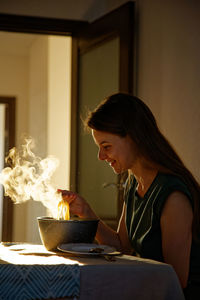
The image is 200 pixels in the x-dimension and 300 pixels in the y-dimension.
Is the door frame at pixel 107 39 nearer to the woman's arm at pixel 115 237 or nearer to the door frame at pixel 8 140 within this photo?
the woman's arm at pixel 115 237

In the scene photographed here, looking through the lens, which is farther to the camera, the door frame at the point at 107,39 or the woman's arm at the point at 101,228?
the door frame at the point at 107,39

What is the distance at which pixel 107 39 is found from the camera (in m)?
3.54

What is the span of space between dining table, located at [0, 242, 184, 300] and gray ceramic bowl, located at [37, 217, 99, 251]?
167mm

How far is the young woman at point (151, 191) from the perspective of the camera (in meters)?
1.65

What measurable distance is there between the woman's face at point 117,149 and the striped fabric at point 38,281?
0.57 meters

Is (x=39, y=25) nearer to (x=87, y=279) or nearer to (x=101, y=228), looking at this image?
(x=101, y=228)

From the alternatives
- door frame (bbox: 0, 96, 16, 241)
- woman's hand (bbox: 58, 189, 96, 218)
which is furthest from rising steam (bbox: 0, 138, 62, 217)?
door frame (bbox: 0, 96, 16, 241)

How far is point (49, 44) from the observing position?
17.7ft

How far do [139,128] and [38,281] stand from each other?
65cm

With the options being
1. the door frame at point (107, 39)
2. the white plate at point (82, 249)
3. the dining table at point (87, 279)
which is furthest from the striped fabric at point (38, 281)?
the door frame at point (107, 39)

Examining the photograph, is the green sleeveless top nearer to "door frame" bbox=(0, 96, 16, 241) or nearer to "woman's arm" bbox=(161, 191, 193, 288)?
"woman's arm" bbox=(161, 191, 193, 288)

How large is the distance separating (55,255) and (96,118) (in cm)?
49

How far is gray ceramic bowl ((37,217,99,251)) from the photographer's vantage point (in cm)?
169

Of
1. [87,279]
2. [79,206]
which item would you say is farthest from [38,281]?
[79,206]
